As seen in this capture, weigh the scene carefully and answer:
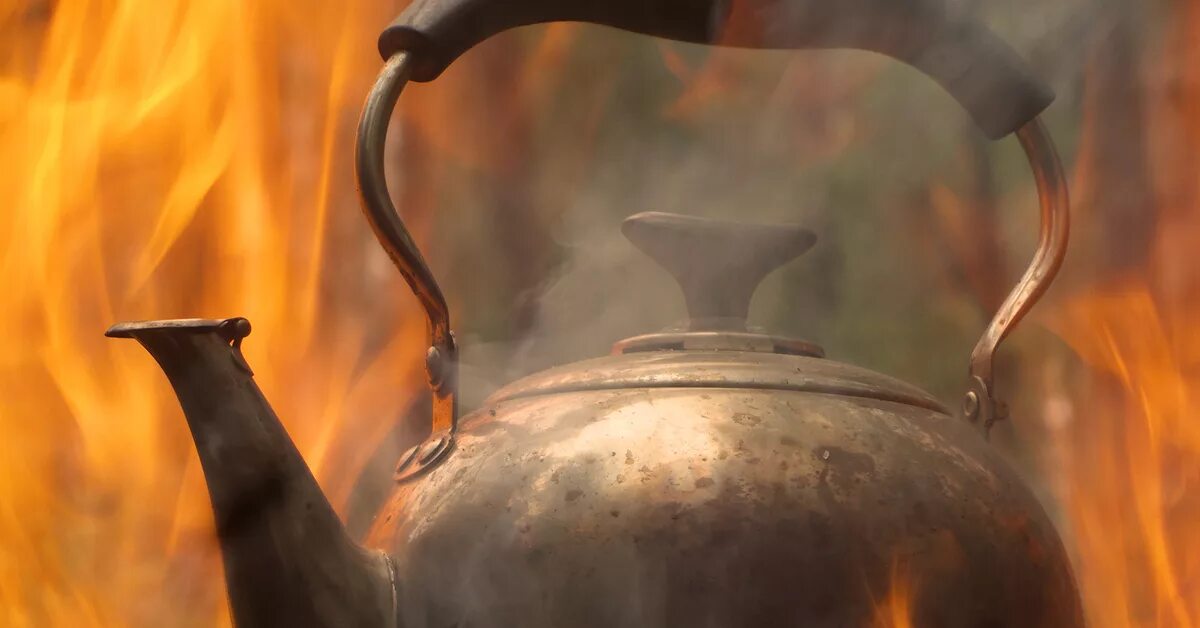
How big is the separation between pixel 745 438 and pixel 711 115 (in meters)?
1.20

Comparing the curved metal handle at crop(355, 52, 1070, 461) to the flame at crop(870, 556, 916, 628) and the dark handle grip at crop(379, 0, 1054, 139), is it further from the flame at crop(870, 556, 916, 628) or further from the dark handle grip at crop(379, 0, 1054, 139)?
the flame at crop(870, 556, 916, 628)

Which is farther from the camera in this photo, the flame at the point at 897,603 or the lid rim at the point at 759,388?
the lid rim at the point at 759,388

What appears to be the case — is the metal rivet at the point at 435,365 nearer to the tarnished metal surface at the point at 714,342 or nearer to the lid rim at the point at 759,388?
the lid rim at the point at 759,388

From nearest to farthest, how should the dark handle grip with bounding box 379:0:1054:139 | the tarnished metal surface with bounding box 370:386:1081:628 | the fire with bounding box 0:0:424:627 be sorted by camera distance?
the tarnished metal surface with bounding box 370:386:1081:628
the dark handle grip with bounding box 379:0:1054:139
the fire with bounding box 0:0:424:627

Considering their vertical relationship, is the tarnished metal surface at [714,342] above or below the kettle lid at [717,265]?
below

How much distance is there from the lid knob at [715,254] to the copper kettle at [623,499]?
8cm

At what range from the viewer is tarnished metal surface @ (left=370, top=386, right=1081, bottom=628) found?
73 centimetres

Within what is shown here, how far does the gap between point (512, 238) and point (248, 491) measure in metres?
1.10

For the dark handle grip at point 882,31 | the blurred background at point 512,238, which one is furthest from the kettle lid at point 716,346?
the blurred background at point 512,238

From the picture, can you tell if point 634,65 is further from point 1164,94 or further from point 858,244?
point 1164,94

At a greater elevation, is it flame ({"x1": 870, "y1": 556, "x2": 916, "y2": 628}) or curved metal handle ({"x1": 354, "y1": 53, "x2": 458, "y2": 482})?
curved metal handle ({"x1": 354, "y1": 53, "x2": 458, "y2": 482})

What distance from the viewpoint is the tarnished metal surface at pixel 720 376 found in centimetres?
88

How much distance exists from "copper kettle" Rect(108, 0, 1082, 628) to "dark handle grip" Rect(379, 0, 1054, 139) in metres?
0.20

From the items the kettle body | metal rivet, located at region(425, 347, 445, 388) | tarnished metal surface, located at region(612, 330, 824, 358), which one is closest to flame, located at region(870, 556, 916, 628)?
the kettle body
